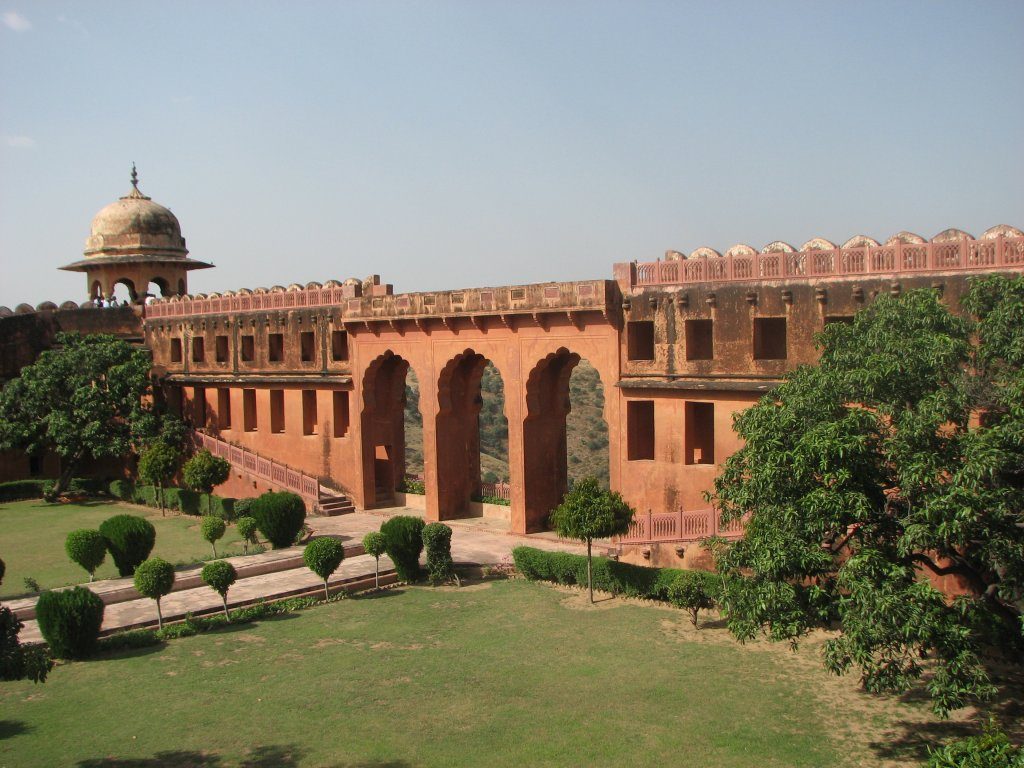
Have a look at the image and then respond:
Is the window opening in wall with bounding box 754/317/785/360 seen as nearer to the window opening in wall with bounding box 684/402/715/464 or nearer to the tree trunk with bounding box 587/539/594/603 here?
the window opening in wall with bounding box 684/402/715/464

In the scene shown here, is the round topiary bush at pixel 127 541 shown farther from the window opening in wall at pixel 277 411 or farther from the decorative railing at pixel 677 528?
the window opening in wall at pixel 277 411

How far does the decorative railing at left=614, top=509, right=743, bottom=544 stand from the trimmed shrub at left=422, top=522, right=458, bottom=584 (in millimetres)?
3872

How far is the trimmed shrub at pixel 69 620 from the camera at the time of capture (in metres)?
16.7

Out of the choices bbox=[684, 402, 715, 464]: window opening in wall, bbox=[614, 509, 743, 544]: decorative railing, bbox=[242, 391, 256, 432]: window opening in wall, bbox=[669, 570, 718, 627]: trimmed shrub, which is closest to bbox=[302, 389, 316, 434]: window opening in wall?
bbox=[242, 391, 256, 432]: window opening in wall

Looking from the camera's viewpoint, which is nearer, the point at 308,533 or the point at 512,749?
the point at 512,749

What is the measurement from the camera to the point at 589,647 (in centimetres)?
1753

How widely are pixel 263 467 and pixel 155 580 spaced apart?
13.3m

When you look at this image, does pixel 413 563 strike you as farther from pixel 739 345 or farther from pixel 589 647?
pixel 739 345

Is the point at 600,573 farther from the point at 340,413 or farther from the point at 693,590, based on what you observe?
the point at 340,413

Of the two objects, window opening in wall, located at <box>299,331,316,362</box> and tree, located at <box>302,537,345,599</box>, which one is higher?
window opening in wall, located at <box>299,331,316,362</box>

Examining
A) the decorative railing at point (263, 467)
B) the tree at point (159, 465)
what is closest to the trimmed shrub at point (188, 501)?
the tree at point (159, 465)

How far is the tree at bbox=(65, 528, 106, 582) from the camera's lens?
70.1ft

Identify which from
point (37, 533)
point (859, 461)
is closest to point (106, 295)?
point (37, 533)

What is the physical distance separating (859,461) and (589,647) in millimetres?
7196
